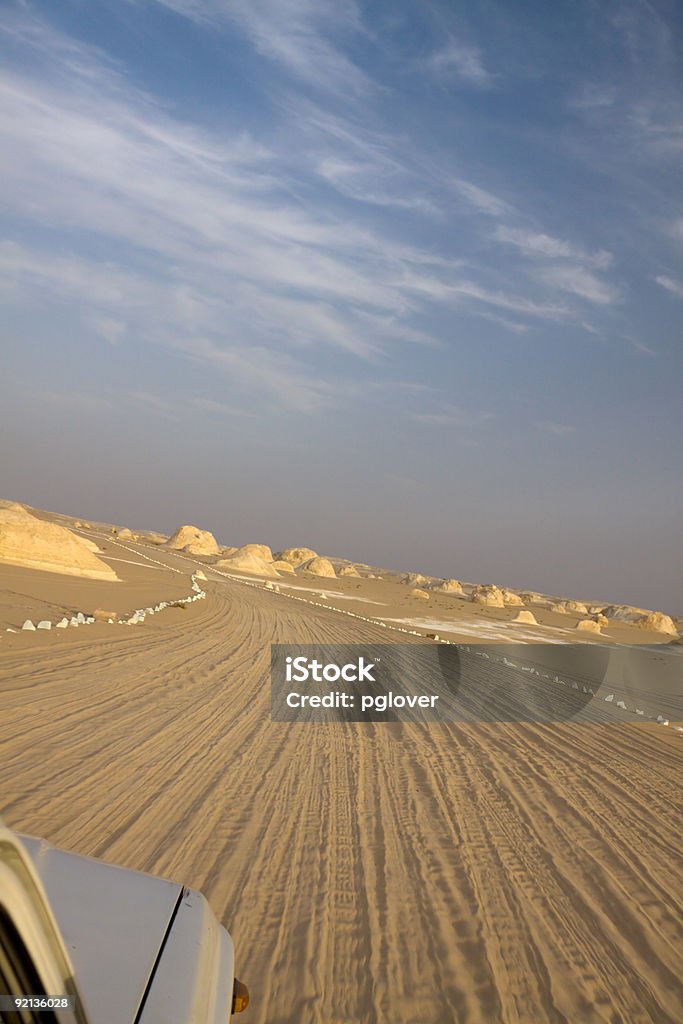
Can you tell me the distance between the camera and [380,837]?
5.78m

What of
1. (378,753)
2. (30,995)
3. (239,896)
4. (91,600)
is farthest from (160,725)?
(91,600)

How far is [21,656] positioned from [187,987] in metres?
11.2

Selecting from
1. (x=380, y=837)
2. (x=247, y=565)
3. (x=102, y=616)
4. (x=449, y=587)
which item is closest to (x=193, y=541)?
(x=247, y=565)

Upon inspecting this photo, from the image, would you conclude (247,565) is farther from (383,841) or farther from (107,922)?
(107,922)

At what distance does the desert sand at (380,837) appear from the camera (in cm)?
385

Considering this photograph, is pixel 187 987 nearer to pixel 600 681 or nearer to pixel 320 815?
pixel 320 815

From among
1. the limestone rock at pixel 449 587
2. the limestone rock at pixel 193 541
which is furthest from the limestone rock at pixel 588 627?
the limestone rock at pixel 193 541

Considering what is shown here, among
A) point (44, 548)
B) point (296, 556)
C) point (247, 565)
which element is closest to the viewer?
point (44, 548)

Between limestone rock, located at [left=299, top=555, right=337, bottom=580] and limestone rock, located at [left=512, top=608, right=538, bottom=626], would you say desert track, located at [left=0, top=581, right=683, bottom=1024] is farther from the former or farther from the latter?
limestone rock, located at [left=299, top=555, right=337, bottom=580]

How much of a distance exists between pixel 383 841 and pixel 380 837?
3.6 inches

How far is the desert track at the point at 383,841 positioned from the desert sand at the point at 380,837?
0.06 ft

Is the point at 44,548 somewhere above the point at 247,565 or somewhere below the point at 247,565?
above

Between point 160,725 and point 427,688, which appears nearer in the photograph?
point 160,725

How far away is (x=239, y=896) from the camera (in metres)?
4.54
